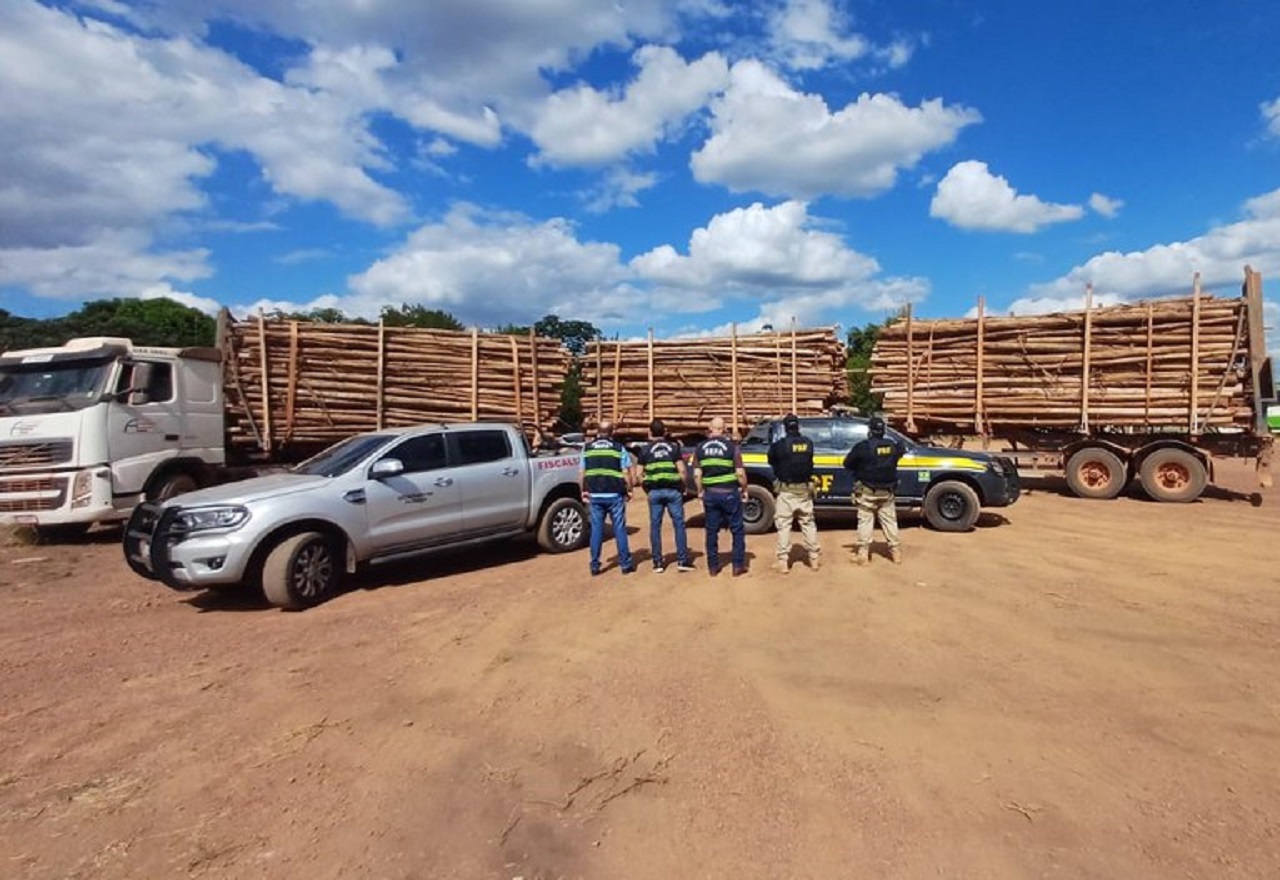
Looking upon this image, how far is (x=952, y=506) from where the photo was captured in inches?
429

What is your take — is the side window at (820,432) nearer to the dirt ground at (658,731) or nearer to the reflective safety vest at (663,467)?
the reflective safety vest at (663,467)

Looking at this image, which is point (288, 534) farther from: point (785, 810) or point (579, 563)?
point (785, 810)

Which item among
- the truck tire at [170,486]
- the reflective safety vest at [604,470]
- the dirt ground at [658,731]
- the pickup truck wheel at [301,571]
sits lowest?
the dirt ground at [658,731]

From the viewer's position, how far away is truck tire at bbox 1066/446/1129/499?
14.1m

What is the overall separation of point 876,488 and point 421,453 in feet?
16.8

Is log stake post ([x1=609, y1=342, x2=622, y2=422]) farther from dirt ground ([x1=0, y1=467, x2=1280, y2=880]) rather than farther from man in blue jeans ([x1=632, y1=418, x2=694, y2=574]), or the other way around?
dirt ground ([x1=0, y1=467, x2=1280, y2=880])

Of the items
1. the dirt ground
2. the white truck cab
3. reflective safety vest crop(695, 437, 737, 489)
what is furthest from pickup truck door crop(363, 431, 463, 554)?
→ the white truck cab

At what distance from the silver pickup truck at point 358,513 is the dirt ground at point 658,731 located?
1.47 feet

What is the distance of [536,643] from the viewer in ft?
19.5

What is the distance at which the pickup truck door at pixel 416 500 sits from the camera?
25.9ft

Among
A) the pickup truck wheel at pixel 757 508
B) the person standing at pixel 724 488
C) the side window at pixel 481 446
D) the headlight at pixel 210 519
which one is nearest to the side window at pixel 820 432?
the pickup truck wheel at pixel 757 508

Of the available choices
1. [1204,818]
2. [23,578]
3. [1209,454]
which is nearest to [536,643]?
[1204,818]

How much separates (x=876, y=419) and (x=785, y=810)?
6640 mm

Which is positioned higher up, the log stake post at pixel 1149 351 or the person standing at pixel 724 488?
the log stake post at pixel 1149 351
